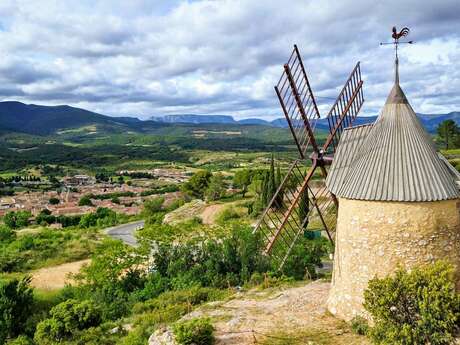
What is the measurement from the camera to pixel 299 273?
2752cm

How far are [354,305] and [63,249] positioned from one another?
4390 centimetres

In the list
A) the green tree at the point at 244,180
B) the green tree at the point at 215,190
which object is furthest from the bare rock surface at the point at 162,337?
the green tree at the point at 244,180

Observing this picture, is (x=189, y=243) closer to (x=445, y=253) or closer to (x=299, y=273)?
(x=299, y=273)

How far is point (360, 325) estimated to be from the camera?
47.5 ft

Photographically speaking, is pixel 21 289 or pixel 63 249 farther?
pixel 63 249

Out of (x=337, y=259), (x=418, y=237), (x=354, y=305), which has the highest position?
(x=418, y=237)

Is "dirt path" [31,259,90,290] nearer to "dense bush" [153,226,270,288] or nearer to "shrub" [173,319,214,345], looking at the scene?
"dense bush" [153,226,270,288]

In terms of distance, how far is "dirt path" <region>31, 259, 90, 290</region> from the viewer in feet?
127

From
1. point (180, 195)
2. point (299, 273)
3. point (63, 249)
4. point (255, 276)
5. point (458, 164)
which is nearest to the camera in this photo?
point (255, 276)

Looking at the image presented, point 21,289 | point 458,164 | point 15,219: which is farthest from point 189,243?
point 15,219

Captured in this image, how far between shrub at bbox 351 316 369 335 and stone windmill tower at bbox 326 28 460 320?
0.22m

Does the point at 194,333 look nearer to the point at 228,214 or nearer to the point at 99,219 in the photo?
the point at 228,214

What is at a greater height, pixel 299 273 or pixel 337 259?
pixel 337 259

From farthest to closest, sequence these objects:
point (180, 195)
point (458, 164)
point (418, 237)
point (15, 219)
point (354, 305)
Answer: point (180, 195) < point (15, 219) < point (458, 164) < point (354, 305) < point (418, 237)
